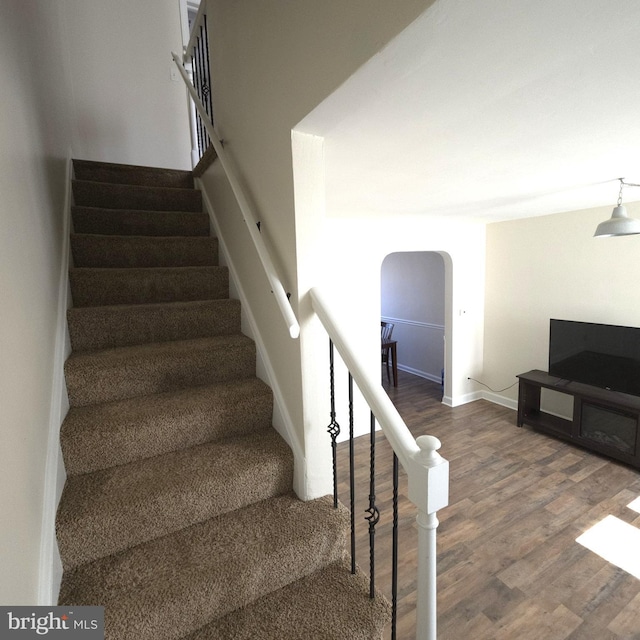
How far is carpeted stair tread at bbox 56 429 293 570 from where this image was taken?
3.77 ft

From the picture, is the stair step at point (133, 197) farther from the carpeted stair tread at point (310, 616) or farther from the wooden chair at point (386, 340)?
the wooden chair at point (386, 340)

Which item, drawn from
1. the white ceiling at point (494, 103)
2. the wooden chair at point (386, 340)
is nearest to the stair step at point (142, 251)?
the white ceiling at point (494, 103)

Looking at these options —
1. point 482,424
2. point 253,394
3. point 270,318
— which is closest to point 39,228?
point 270,318

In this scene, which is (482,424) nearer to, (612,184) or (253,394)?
(612,184)

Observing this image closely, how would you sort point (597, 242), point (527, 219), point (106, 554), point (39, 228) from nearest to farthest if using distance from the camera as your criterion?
point (106, 554)
point (39, 228)
point (597, 242)
point (527, 219)

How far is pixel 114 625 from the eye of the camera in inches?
38.3

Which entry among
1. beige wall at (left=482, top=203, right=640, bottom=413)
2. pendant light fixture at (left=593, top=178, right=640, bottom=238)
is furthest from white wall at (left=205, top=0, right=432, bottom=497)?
beige wall at (left=482, top=203, right=640, bottom=413)

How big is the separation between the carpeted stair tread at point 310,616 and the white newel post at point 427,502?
0.19 meters

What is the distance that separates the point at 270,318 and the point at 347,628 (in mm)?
1169

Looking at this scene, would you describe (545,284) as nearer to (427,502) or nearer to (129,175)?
(427,502)

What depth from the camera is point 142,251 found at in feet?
7.20

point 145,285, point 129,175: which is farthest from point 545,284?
point 129,175

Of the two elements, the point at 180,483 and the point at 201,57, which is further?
the point at 201,57
